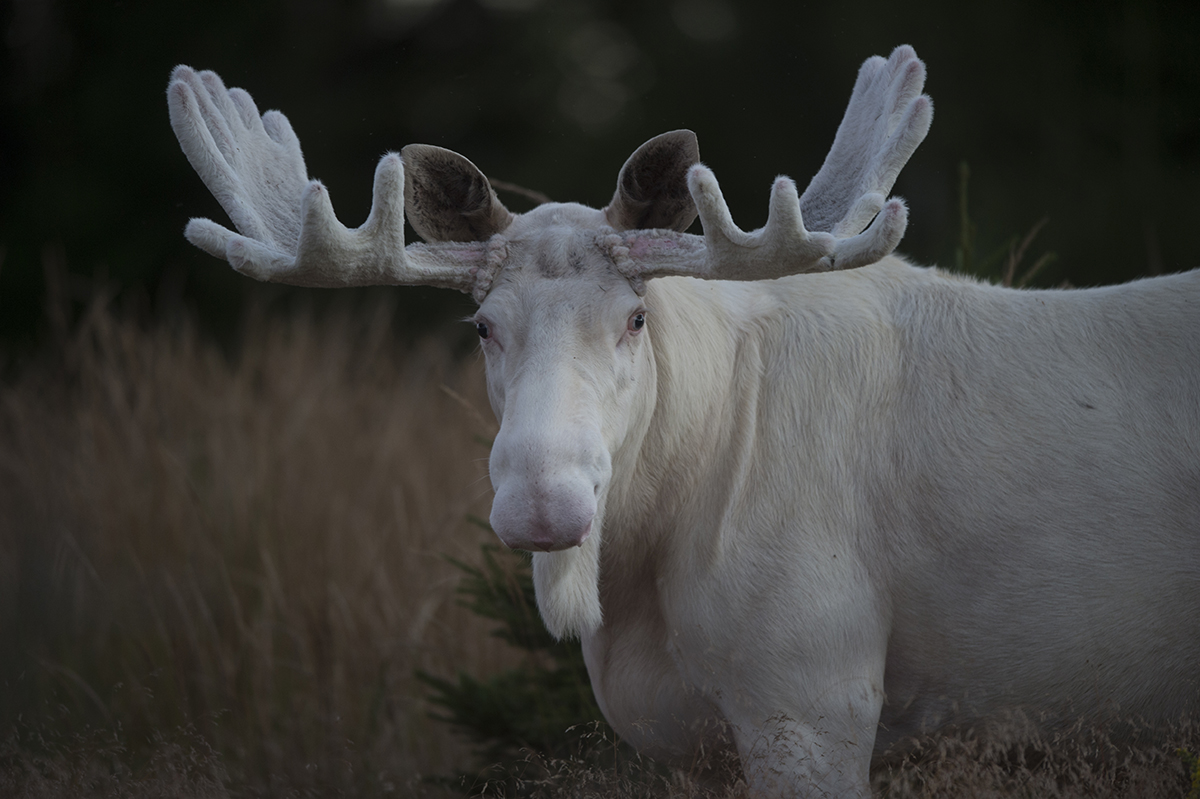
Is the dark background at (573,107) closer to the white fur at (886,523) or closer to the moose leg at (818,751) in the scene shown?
the white fur at (886,523)

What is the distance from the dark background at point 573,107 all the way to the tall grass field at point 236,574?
322 centimetres

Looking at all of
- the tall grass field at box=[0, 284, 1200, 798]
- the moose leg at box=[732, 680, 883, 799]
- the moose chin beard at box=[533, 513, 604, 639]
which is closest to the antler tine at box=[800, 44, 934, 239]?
the moose chin beard at box=[533, 513, 604, 639]

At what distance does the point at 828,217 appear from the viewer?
2.35m

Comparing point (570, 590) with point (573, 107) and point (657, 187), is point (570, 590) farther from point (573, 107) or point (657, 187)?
point (573, 107)

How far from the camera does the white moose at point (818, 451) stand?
2.13m

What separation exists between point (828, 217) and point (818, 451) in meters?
0.59

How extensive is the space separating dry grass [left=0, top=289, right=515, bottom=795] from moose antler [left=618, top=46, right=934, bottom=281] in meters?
1.59

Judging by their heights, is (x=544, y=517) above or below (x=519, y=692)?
above

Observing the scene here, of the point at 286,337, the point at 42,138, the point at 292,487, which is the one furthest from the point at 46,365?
the point at 42,138

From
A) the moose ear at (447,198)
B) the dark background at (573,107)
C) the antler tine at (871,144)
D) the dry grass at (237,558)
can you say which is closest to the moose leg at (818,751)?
the antler tine at (871,144)

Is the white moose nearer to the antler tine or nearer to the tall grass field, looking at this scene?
the antler tine

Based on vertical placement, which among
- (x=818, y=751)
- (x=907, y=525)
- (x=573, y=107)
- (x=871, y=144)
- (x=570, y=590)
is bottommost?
(x=818, y=751)

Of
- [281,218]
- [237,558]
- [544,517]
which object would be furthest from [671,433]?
[237,558]

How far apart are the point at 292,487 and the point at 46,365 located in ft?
7.58
